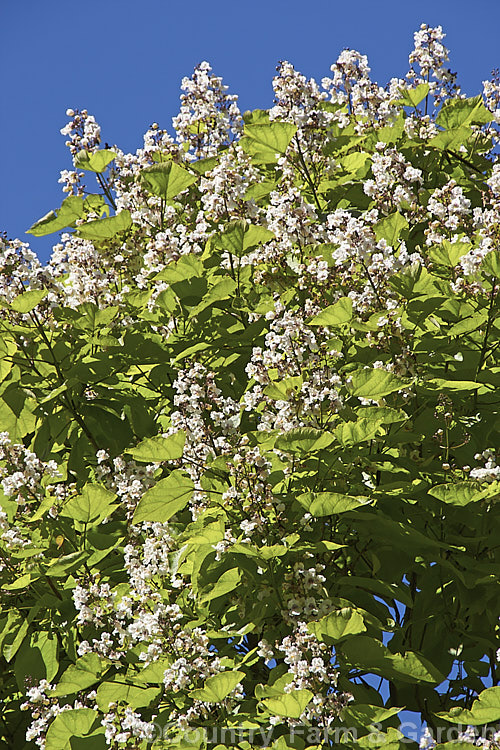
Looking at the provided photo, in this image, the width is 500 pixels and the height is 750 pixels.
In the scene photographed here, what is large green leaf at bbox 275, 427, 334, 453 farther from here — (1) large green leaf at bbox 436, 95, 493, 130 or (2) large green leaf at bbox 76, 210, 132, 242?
(1) large green leaf at bbox 436, 95, 493, 130

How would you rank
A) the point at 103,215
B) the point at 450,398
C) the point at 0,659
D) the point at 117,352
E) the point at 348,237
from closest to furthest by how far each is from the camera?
the point at 348,237
the point at 450,398
the point at 117,352
the point at 0,659
the point at 103,215

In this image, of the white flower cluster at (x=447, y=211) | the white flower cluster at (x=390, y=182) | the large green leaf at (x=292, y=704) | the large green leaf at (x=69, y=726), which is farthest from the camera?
the white flower cluster at (x=390, y=182)

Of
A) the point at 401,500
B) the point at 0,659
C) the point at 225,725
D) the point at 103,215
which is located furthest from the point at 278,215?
the point at 0,659

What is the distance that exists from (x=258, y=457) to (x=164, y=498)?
348 mm

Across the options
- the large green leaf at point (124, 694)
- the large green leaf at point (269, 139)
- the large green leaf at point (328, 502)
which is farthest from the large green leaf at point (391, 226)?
the large green leaf at point (124, 694)

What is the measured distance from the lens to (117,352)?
3.62 m

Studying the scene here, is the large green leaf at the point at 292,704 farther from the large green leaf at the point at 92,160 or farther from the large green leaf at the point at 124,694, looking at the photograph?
the large green leaf at the point at 92,160

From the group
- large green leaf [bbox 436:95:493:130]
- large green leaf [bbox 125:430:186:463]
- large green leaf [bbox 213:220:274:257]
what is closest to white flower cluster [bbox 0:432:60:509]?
large green leaf [bbox 125:430:186:463]

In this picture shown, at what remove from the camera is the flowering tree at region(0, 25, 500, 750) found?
287cm

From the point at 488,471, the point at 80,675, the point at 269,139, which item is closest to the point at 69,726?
the point at 80,675

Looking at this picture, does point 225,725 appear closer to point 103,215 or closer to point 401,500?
point 401,500

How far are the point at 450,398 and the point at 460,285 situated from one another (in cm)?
43

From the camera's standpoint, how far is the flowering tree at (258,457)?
9.41 ft

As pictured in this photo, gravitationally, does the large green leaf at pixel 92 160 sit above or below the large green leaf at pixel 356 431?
above
